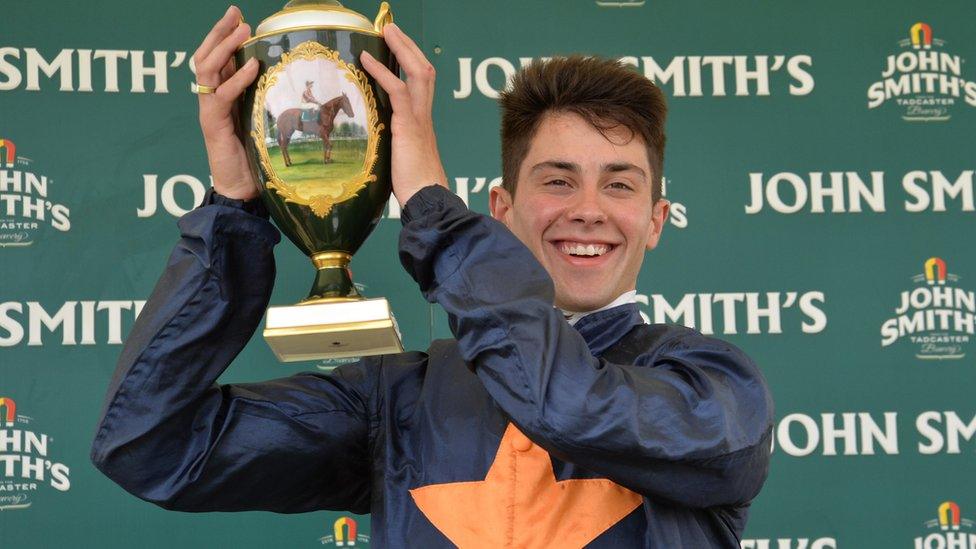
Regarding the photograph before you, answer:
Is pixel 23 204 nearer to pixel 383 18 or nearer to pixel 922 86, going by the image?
pixel 383 18

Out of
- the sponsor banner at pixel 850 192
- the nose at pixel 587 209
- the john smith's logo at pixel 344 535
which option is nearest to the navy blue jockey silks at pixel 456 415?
the nose at pixel 587 209

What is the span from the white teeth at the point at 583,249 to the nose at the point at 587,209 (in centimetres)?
4

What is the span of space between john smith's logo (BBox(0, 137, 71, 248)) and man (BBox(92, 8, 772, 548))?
1138 millimetres

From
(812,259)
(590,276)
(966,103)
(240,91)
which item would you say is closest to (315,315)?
(240,91)

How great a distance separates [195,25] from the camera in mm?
2730

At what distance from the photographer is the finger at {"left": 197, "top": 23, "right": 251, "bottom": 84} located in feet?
5.16

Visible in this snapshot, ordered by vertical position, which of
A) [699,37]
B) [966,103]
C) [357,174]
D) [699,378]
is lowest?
[699,378]

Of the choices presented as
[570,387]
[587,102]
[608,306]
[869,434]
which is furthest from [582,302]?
[869,434]

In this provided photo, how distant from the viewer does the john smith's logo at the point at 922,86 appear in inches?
110

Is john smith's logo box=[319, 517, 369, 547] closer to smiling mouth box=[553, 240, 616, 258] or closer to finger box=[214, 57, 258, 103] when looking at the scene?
smiling mouth box=[553, 240, 616, 258]

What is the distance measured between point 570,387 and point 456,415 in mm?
321

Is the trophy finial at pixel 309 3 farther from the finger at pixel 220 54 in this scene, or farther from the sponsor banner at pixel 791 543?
the sponsor banner at pixel 791 543

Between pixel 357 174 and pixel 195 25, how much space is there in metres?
1.32

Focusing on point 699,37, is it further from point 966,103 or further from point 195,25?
point 195,25
